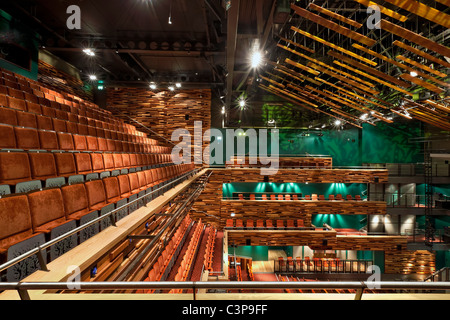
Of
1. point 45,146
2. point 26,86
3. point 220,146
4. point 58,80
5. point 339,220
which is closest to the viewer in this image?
point 45,146

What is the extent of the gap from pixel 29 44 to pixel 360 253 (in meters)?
7.18

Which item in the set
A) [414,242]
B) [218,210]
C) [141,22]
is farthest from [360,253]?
[141,22]

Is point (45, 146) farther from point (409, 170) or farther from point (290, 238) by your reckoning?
point (409, 170)

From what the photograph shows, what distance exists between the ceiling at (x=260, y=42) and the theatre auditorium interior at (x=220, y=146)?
0.02 metres

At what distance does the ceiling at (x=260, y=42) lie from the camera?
1844 millimetres

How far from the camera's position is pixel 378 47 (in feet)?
8.77

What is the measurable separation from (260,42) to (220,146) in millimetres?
3086

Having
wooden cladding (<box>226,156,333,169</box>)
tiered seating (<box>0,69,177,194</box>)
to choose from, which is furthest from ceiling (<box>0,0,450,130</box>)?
wooden cladding (<box>226,156,333,169</box>)

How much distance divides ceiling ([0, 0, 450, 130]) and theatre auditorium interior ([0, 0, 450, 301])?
22mm

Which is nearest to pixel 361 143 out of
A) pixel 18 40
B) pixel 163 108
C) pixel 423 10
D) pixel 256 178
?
pixel 256 178

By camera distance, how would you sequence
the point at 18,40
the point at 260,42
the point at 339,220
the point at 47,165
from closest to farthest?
the point at 47,165 < the point at 260,42 < the point at 18,40 < the point at 339,220

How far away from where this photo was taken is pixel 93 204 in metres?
1.08

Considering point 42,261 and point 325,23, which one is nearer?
point 42,261

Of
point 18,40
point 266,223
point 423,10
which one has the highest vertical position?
point 18,40
